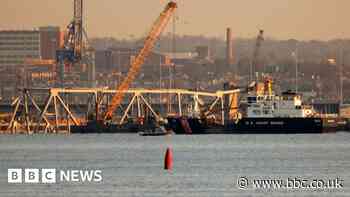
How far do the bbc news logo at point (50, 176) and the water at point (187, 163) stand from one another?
0.80 metres

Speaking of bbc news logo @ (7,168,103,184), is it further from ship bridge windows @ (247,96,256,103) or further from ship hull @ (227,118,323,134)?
ship bridge windows @ (247,96,256,103)

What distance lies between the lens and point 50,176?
9794 cm

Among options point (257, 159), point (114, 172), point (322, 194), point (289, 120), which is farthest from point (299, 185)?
point (289, 120)

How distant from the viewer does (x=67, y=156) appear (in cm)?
12962

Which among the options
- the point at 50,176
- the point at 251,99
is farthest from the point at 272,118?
the point at 50,176

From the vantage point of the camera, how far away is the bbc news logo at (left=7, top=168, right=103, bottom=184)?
3684 inches

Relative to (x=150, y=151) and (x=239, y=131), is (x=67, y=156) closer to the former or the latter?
(x=150, y=151)

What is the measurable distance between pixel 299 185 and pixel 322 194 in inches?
231

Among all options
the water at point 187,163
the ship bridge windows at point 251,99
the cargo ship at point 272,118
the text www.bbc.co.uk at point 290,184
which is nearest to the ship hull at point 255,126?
the cargo ship at point 272,118

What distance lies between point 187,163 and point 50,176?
17112mm

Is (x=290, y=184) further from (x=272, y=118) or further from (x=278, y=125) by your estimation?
(x=278, y=125)

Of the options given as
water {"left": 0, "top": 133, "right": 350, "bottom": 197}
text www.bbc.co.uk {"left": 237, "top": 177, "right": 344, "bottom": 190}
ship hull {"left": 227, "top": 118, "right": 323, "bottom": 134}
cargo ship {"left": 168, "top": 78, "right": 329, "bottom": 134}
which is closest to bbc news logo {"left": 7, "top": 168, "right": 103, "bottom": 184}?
water {"left": 0, "top": 133, "right": 350, "bottom": 197}

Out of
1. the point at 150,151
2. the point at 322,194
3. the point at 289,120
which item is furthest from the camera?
the point at 289,120

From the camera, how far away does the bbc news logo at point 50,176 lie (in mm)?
93562
